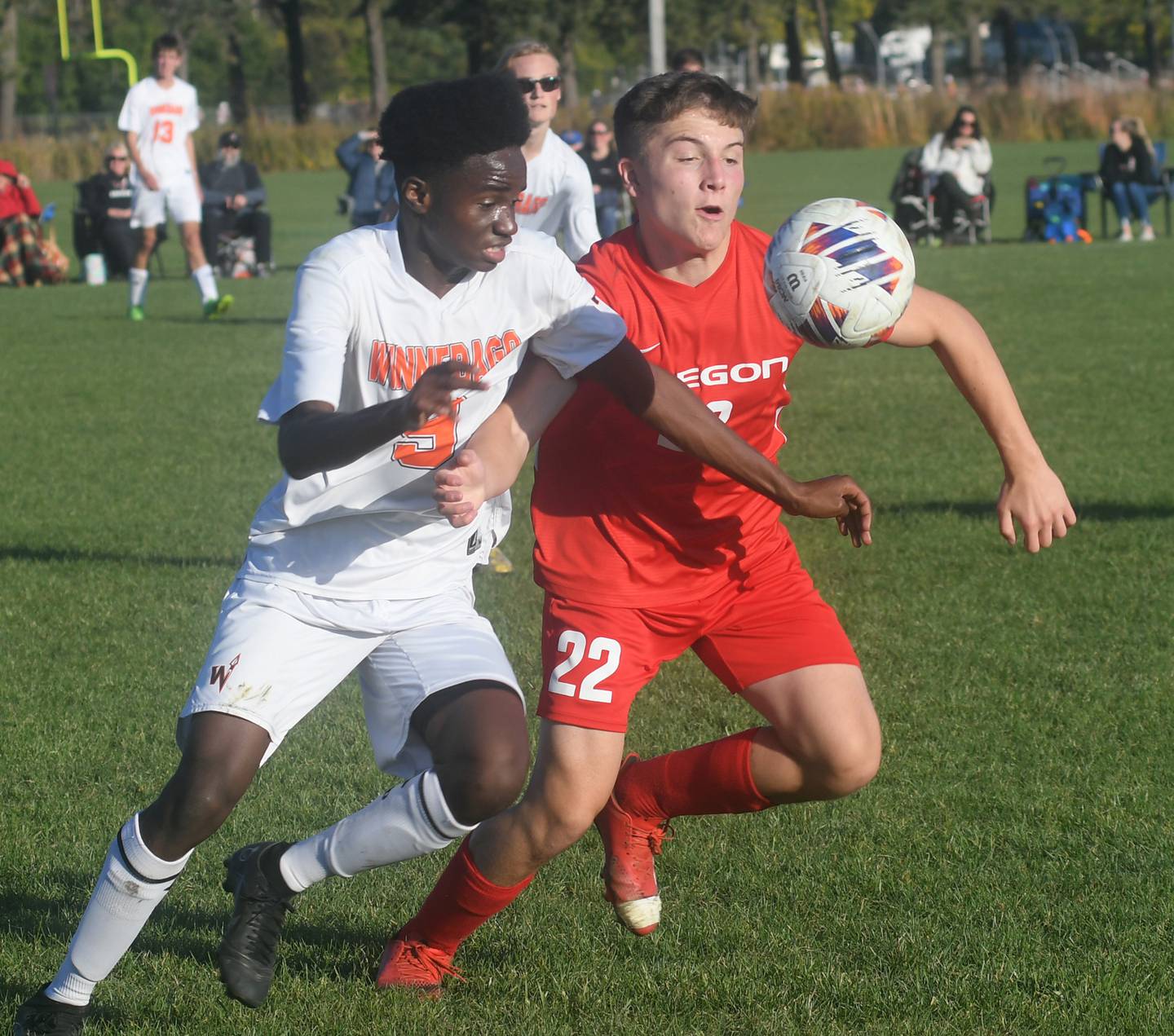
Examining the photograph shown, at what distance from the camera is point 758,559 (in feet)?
13.0

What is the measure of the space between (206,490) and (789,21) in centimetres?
6901

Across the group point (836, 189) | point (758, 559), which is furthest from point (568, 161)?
point (836, 189)

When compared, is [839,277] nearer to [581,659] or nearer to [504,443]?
[504,443]

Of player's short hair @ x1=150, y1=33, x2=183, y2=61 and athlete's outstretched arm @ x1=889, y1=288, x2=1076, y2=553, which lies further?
player's short hair @ x1=150, y1=33, x2=183, y2=61

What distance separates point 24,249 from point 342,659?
20.6 m

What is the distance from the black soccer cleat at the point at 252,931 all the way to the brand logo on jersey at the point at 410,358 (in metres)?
1.02

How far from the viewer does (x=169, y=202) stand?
53.7 ft

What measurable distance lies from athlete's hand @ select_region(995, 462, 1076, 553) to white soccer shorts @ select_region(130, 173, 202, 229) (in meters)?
13.3

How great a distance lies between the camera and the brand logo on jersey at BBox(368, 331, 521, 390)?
338 cm

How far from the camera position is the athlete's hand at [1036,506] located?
12.3 feet

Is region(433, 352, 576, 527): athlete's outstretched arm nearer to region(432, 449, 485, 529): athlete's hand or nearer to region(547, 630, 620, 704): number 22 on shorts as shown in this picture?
region(432, 449, 485, 529): athlete's hand

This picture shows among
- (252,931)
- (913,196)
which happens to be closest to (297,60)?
(913,196)

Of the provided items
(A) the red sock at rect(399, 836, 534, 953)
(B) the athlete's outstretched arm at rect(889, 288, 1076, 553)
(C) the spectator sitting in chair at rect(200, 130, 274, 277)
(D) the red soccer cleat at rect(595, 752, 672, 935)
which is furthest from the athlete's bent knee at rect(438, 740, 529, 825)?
(C) the spectator sitting in chair at rect(200, 130, 274, 277)

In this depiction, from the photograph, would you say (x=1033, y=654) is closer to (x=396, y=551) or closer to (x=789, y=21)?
(x=396, y=551)
